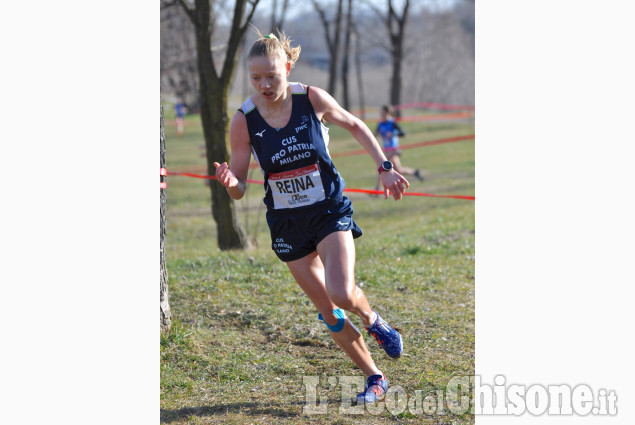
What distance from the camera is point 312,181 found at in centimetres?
390

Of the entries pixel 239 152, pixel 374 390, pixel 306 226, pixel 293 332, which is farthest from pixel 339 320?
pixel 293 332

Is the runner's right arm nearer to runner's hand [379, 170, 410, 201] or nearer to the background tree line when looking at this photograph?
runner's hand [379, 170, 410, 201]

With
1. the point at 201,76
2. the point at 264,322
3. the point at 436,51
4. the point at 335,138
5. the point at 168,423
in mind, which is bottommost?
the point at 168,423

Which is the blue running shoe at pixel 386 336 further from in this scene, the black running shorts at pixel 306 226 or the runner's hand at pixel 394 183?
the runner's hand at pixel 394 183

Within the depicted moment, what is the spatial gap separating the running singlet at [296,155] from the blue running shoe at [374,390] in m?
1.10

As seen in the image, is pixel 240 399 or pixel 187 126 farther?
pixel 187 126

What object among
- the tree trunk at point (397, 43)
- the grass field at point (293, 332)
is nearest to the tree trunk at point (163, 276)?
the grass field at point (293, 332)

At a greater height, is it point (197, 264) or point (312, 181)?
point (312, 181)

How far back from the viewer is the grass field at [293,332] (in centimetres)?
407

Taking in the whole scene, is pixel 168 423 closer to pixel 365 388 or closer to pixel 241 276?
pixel 365 388

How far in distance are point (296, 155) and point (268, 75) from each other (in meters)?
0.46

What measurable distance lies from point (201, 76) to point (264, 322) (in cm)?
373

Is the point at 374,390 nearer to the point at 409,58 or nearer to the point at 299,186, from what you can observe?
the point at 299,186

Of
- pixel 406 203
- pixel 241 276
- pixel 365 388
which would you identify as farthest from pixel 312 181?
pixel 406 203
